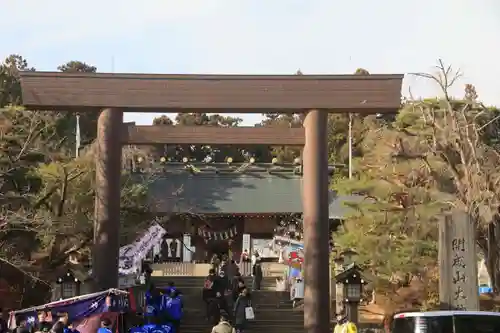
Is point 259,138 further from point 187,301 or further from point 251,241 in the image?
point 251,241

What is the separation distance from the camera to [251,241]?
35.7 metres

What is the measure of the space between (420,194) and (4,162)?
491 inches

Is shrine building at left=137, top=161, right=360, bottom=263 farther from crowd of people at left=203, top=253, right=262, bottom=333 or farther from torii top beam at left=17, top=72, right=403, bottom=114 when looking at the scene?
torii top beam at left=17, top=72, right=403, bottom=114

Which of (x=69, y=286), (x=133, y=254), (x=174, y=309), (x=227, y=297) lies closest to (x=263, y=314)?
(x=227, y=297)


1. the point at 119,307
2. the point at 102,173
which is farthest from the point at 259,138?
the point at 119,307

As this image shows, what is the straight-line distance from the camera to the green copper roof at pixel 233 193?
1412 inches

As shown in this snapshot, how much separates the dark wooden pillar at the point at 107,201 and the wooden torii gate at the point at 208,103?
0.02 metres

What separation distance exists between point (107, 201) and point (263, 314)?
7.97 m

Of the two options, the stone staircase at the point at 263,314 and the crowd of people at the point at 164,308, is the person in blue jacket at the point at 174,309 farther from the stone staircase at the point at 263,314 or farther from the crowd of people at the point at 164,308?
the stone staircase at the point at 263,314

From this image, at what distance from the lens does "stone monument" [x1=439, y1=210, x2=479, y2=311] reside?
558 inches

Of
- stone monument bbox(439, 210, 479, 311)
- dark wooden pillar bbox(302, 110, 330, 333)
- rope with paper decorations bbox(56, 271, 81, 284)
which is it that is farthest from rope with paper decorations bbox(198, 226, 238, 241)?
stone monument bbox(439, 210, 479, 311)

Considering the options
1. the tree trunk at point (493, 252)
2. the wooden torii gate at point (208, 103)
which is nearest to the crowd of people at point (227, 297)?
the wooden torii gate at point (208, 103)

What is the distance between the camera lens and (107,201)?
15.4 m

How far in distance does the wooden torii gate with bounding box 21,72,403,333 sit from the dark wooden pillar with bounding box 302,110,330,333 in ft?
0.08
